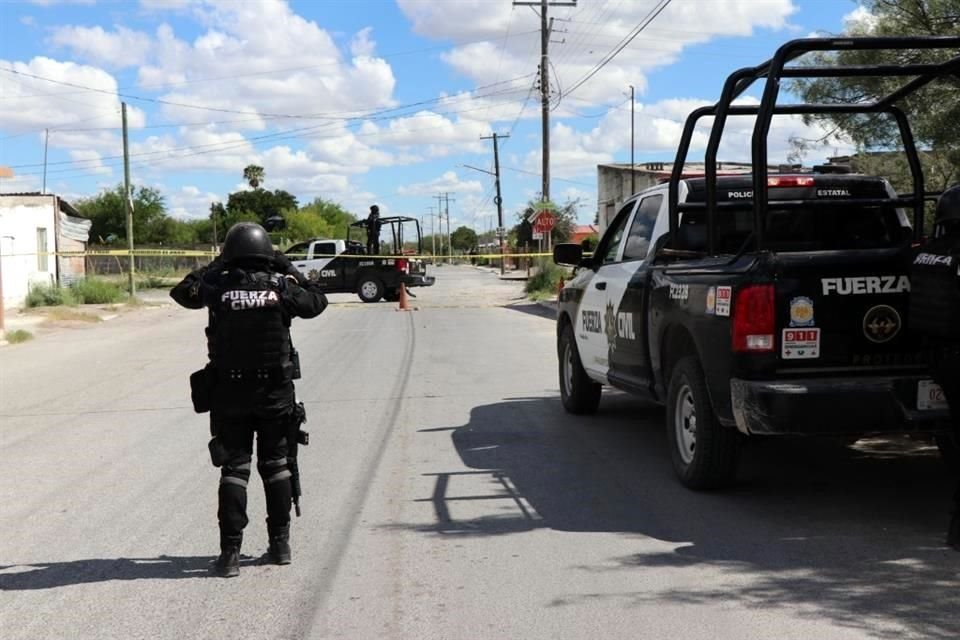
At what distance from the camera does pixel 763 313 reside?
5.25m

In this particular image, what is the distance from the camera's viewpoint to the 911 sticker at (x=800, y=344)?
5301 millimetres

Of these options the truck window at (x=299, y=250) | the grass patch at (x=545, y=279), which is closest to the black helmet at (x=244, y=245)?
the grass patch at (x=545, y=279)

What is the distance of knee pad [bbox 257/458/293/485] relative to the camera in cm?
500

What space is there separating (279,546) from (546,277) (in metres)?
27.4

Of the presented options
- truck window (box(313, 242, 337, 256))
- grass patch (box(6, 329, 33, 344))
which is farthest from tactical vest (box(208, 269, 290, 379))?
truck window (box(313, 242, 337, 256))

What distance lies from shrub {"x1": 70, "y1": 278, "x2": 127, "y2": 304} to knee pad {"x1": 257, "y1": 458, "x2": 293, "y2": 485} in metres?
26.3

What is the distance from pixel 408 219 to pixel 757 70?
26462mm

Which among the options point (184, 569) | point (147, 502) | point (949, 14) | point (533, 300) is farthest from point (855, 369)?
point (533, 300)

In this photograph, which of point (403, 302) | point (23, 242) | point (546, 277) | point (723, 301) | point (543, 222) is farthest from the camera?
point (546, 277)

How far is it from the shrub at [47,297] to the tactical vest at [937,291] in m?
26.4

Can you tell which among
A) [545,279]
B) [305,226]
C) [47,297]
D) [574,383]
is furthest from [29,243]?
[305,226]

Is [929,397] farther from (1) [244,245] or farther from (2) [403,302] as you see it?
(2) [403,302]

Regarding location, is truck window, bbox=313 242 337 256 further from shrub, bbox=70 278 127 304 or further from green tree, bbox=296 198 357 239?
green tree, bbox=296 198 357 239

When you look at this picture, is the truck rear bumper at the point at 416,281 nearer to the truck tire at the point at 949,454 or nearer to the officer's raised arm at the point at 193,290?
the truck tire at the point at 949,454
